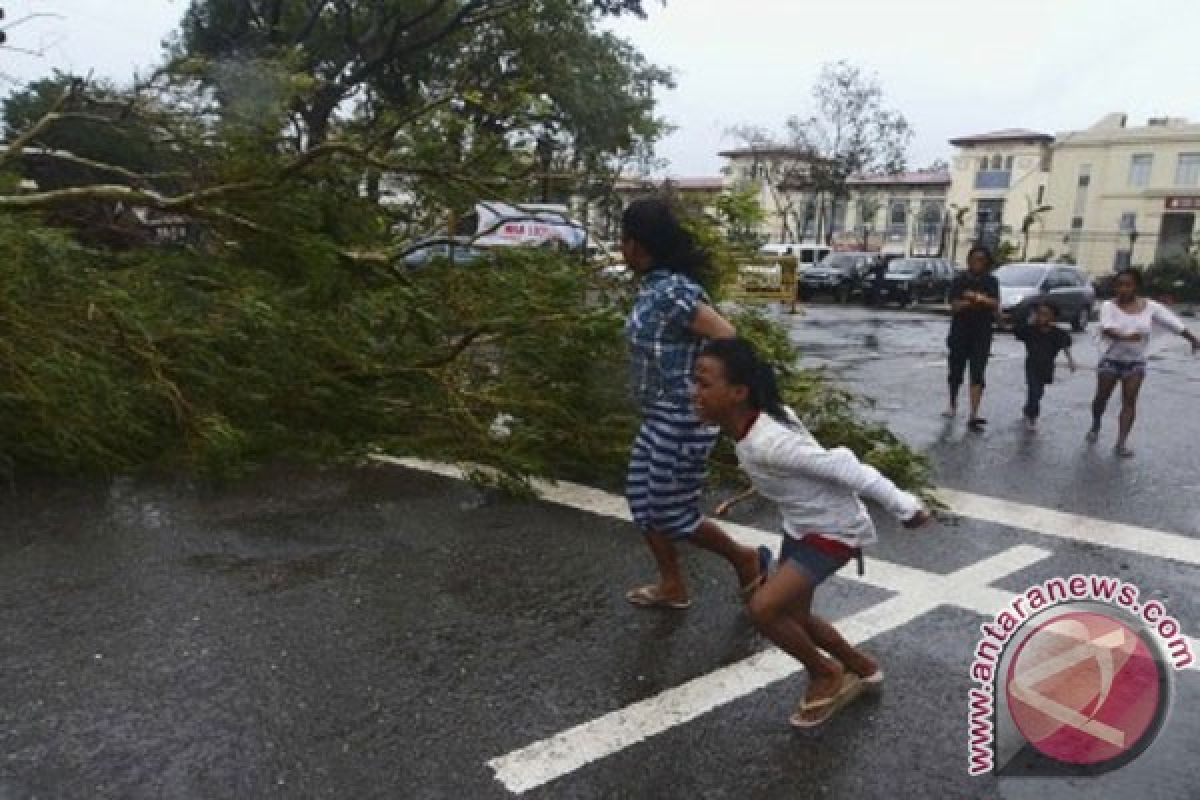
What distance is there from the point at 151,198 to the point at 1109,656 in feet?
20.3

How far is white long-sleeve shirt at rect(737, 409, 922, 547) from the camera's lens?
284 cm

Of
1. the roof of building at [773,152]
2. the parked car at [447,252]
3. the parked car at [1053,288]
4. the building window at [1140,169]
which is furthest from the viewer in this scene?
the building window at [1140,169]

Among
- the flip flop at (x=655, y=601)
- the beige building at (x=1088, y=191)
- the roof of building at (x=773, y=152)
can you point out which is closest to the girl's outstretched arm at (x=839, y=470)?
the flip flop at (x=655, y=601)

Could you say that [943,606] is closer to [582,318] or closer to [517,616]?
[517,616]

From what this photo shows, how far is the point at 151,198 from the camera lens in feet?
21.0

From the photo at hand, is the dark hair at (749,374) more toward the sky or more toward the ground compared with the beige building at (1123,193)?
more toward the ground

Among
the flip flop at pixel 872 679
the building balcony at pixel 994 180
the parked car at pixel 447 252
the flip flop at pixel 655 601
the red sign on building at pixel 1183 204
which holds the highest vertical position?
the building balcony at pixel 994 180

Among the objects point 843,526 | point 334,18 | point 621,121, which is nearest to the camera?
point 843,526

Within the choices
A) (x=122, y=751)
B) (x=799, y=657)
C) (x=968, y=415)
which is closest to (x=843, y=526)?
(x=799, y=657)

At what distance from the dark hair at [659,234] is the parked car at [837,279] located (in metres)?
25.8

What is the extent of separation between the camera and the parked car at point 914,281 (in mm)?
27547

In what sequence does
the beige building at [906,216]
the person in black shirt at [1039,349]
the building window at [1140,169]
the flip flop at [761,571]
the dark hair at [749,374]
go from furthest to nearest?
the beige building at [906,216] < the building window at [1140,169] < the person in black shirt at [1039,349] < the flip flop at [761,571] < the dark hair at [749,374]

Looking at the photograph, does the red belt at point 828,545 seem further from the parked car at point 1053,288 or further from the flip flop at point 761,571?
the parked car at point 1053,288

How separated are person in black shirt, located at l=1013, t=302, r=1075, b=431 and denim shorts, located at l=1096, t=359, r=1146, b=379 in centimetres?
69
